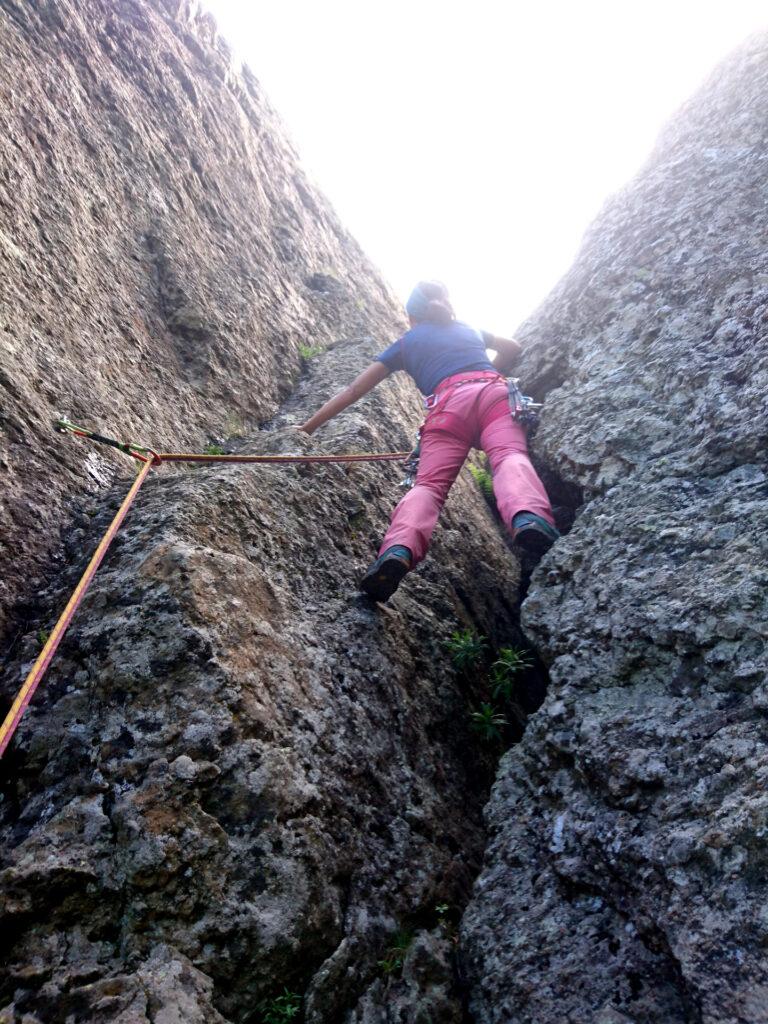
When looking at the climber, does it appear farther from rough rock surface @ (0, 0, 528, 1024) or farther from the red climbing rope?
the red climbing rope

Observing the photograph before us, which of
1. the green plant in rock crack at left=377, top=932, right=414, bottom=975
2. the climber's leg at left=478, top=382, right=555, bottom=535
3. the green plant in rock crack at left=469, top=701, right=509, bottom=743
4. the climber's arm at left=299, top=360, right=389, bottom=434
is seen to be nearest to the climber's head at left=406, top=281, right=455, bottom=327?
the climber's arm at left=299, top=360, right=389, bottom=434

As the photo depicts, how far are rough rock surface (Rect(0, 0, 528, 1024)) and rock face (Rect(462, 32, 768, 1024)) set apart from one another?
453mm

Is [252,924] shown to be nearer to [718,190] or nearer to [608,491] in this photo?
[608,491]

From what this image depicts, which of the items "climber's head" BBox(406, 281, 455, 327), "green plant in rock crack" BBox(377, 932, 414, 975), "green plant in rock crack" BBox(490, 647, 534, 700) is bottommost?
"green plant in rock crack" BBox(377, 932, 414, 975)

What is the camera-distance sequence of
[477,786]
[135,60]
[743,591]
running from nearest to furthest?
1. [743,591]
2. [477,786]
3. [135,60]

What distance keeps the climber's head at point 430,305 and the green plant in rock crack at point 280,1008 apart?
5087mm

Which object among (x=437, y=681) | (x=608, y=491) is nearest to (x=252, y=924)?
(x=437, y=681)

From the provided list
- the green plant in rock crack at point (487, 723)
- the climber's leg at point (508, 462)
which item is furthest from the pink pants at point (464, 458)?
the green plant in rock crack at point (487, 723)

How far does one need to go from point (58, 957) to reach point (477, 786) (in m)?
2.23

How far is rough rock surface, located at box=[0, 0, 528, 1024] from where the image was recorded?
2.52 metres

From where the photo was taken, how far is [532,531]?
167 inches

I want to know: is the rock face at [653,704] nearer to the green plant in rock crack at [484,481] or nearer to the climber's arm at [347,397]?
the green plant in rock crack at [484,481]

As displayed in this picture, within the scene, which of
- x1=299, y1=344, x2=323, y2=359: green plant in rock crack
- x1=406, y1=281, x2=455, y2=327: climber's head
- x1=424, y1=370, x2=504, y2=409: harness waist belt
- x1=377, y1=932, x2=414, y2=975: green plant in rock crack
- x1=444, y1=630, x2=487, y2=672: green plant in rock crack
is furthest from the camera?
x1=299, y1=344, x2=323, y2=359: green plant in rock crack

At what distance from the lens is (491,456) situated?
496 cm
